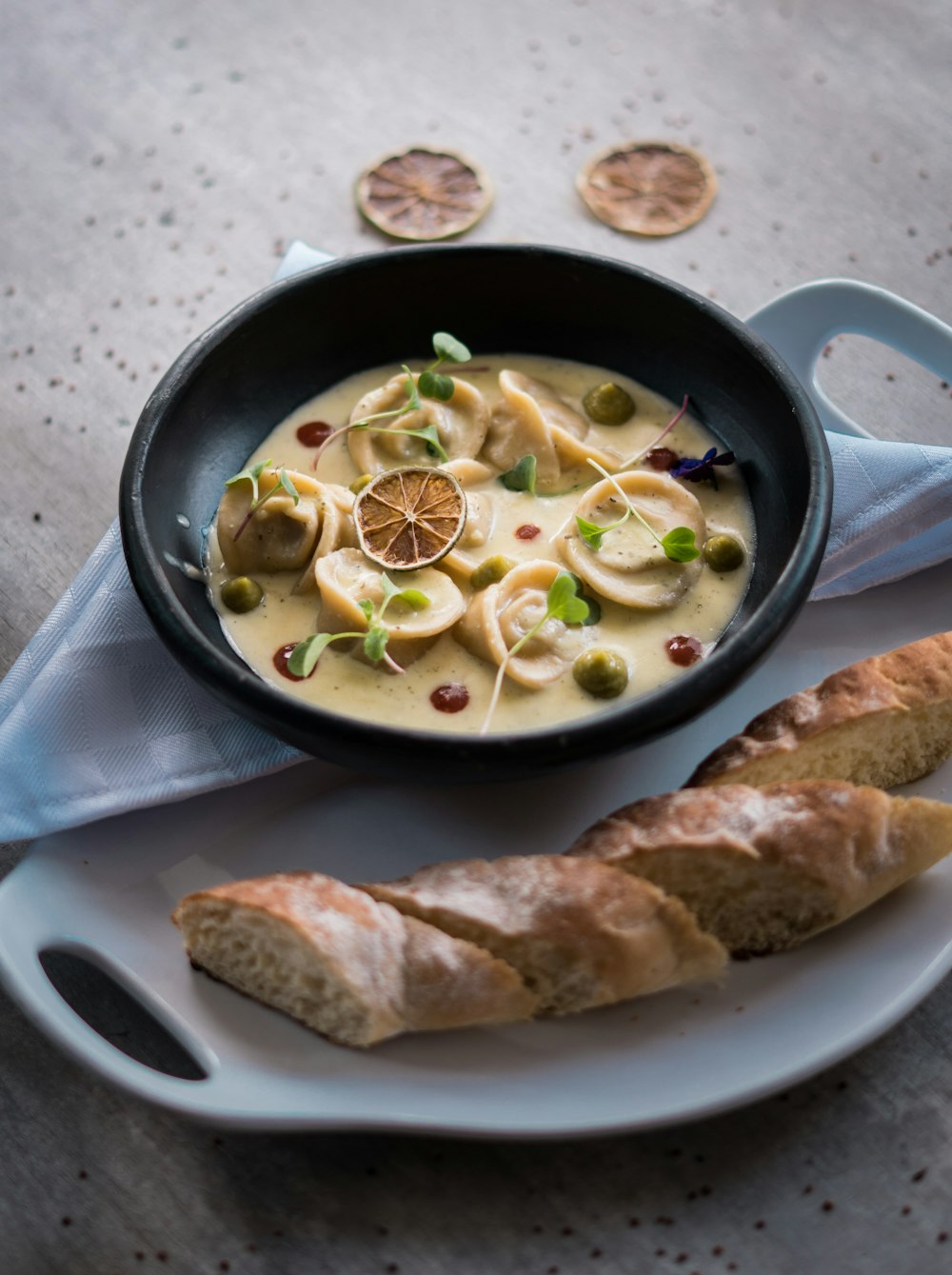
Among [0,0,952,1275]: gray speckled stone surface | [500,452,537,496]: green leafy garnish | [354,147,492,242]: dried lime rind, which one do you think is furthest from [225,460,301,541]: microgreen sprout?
[354,147,492,242]: dried lime rind

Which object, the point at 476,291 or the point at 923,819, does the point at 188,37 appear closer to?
the point at 476,291

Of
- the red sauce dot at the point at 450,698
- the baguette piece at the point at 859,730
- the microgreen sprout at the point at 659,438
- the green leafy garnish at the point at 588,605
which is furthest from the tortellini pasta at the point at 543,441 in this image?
the baguette piece at the point at 859,730

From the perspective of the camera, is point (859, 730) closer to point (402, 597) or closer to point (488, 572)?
point (488, 572)

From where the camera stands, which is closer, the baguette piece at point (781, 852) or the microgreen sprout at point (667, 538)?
the baguette piece at point (781, 852)

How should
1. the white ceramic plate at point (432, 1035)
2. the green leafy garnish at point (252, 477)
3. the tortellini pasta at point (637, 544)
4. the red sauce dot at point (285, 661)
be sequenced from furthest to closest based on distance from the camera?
the green leafy garnish at point (252, 477), the tortellini pasta at point (637, 544), the red sauce dot at point (285, 661), the white ceramic plate at point (432, 1035)

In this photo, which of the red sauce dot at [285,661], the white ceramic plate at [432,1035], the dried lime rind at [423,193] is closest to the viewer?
the white ceramic plate at [432,1035]

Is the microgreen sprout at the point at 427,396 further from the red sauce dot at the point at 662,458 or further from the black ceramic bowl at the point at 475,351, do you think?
the red sauce dot at the point at 662,458

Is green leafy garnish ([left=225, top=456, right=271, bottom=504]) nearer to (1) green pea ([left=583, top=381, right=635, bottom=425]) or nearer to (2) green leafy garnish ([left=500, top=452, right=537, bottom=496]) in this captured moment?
(2) green leafy garnish ([left=500, top=452, right=537, bottom=496])
